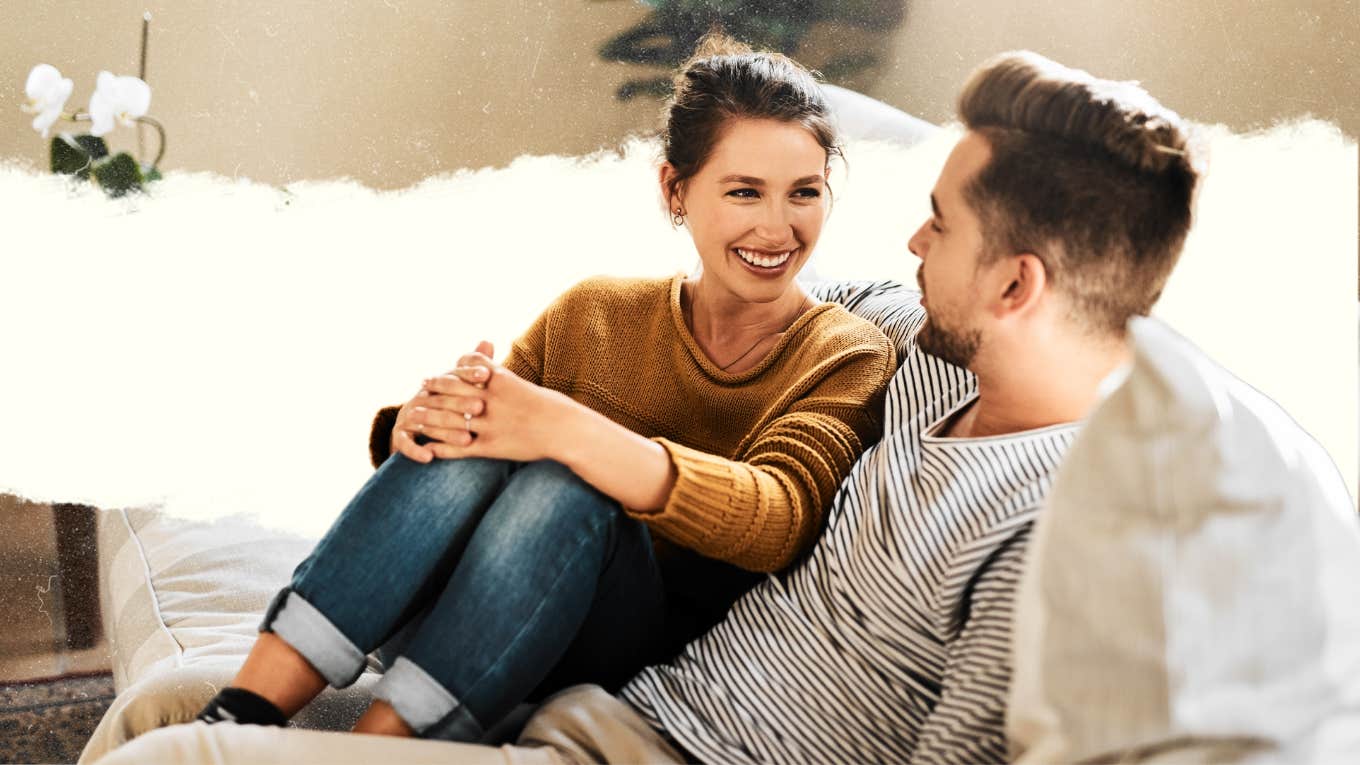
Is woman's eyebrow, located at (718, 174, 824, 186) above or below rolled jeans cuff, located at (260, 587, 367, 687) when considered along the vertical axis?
above

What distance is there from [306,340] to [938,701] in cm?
140

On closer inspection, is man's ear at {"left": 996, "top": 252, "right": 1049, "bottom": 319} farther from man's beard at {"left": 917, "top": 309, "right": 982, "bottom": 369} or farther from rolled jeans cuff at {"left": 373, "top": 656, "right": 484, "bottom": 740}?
rolled jeans cuff at {"left": 373, "top": 656, "right": 484, "bottom": 740}

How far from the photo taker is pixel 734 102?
1351 millimetres

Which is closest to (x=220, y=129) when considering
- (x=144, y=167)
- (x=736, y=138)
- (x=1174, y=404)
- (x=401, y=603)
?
(x=144, y=167)

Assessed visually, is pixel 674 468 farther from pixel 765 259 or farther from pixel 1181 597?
pixel 1181 597

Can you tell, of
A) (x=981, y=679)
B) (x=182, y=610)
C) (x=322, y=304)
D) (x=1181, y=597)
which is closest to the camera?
(x=1181, y=597)

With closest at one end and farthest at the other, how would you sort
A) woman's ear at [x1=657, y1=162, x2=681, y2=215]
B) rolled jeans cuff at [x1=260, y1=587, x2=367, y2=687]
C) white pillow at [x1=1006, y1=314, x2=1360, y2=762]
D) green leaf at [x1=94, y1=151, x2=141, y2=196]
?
1. white pillow at [x1=1006, y1=314, x2=1360, y2=762]
2. rolled jeans cuff at [x1=260, y1=587, x2=367, y2=687]
3. woman's ear at [x1=657, y1=162, x2=681, y2=215]
4. green leaf at [x1=94, y1=151, x2=141, y2=196]

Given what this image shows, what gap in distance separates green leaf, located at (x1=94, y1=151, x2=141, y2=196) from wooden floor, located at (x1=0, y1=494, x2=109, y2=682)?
0.48 m

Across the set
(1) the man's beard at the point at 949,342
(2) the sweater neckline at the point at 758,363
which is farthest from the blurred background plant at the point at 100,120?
(1) the man's beard at the point at 949,342

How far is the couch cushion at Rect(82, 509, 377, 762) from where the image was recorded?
43.9 inches

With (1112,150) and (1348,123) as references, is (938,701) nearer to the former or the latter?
(1112,150)

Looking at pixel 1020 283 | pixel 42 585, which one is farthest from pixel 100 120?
pixel 1020 283

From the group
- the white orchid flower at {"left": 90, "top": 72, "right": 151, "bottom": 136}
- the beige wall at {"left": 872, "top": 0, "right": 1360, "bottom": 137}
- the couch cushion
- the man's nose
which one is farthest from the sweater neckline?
the white orchid flower at {"left": 90, "top": 72, "right": 151, "bottom": 136}

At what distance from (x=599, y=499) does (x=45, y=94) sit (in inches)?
47.6
